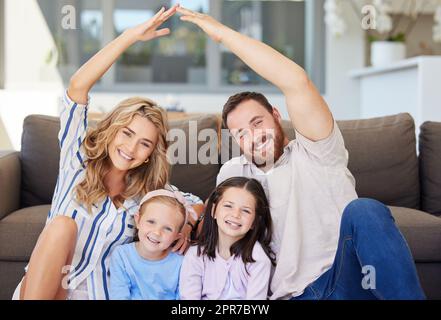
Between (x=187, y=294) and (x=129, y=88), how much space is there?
3.70m

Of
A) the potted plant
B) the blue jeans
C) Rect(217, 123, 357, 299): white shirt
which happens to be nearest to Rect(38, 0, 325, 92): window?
the potted plant

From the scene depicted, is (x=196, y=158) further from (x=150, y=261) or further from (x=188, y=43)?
(x=188, y=43)

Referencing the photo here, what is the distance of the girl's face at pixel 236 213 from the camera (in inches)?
60.1

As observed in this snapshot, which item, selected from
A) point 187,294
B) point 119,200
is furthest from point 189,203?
point 187,294

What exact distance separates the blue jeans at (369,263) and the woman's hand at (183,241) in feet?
1.20

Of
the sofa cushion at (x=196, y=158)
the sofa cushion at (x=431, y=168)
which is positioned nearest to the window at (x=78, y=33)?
the sofa cushion at (x=196, y=158)

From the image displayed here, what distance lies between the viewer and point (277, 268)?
151cm

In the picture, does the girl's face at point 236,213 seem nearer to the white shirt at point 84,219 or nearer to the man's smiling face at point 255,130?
the man's smiling face at point 255,130

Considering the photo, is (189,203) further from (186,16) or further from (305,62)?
(305,62)

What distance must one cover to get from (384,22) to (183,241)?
3.23m

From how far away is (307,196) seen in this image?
1507 mm

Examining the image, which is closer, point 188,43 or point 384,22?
point 384,22

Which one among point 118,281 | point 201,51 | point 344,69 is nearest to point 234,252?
point 118,281

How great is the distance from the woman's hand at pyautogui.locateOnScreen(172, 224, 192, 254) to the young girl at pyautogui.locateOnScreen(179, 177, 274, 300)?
4 cm
